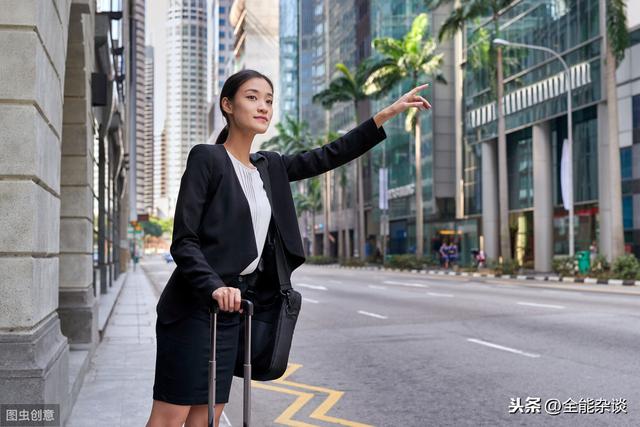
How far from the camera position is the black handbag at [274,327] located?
9.86ft

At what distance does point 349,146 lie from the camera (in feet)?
10.8

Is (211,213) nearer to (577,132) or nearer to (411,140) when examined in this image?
(577,132)

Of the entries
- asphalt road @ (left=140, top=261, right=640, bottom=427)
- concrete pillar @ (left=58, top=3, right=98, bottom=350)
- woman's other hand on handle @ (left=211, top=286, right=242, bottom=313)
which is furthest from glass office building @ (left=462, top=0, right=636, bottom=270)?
woman's other hand on handle @ (left=211, top=286, right=242, bottom=313)

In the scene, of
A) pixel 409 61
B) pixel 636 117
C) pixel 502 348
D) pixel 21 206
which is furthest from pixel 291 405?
pixel 409 61

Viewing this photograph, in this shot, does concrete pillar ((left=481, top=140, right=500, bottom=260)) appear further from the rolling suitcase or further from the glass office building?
the rolling suitcase

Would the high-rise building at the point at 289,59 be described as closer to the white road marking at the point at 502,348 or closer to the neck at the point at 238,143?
the white road marking at the point at 502,348

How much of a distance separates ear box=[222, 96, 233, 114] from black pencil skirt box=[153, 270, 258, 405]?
2.31 ft

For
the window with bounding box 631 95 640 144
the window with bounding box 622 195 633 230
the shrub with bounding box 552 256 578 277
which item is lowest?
the shrub with bounding box 552 256 578 277

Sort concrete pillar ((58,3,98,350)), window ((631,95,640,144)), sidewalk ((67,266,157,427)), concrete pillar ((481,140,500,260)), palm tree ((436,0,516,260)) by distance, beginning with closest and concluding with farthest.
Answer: sidewalk ((67,266,157,427)) → concrete pillar ((58,3,98,350)) → window ((631,95,640,144)) → palm tree ((436,0,516,260)) → concrete pillar ((481,140,500,260))

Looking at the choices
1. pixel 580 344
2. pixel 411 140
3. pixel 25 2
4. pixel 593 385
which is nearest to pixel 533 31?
pixel 411 140

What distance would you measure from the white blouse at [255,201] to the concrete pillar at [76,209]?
20.8ft

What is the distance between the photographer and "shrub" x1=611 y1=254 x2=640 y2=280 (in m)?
27.3

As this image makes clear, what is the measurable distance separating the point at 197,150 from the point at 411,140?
61.7 meters

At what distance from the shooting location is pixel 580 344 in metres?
10.2
